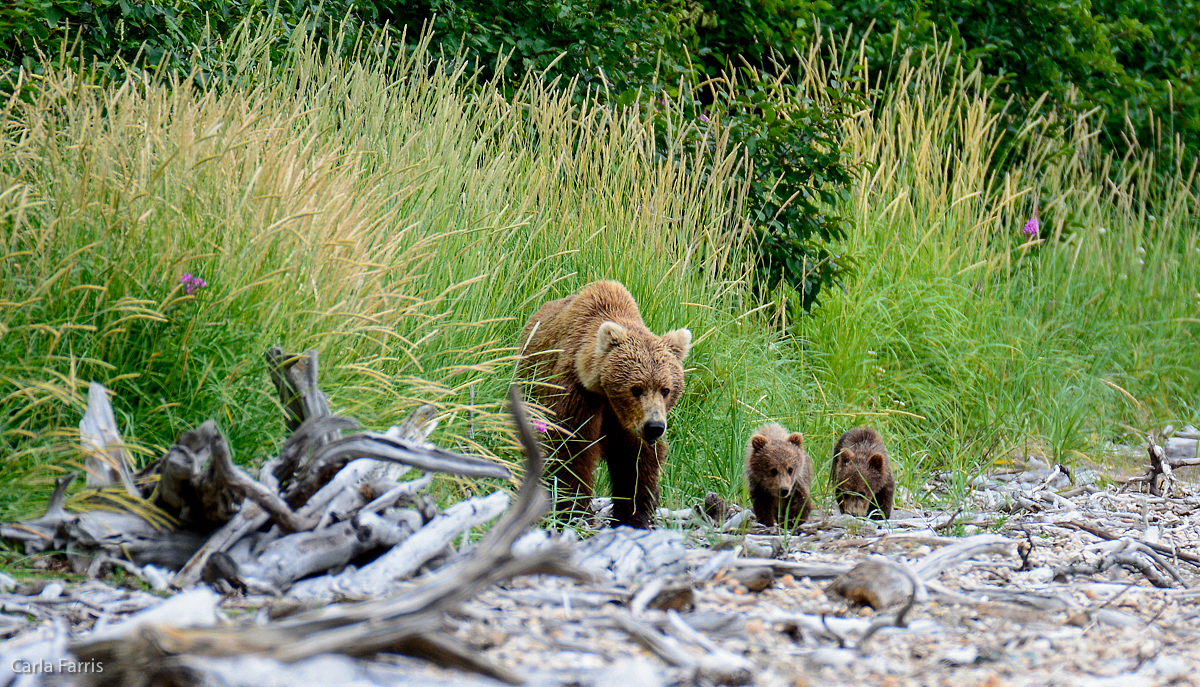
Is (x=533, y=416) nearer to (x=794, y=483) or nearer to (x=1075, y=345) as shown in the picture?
(x=794, y=483)

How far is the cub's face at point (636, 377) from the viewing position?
12.2 feet

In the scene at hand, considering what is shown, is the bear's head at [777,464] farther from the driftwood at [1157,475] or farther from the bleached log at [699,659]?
the driftwood at [1157,475]

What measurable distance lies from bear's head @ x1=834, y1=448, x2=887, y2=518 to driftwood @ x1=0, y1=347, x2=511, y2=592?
6.99ft

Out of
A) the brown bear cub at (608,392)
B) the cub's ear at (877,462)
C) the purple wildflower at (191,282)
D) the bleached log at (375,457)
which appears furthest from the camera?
the cub's ear at (877,462)

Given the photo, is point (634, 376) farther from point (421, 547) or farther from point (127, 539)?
point (127, 539)

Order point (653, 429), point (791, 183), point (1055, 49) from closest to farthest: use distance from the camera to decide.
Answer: point (653, 429) → point (791, 183) → point (1055, 49)

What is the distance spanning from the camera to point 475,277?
3791 millimetres

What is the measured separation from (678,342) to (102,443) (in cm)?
227

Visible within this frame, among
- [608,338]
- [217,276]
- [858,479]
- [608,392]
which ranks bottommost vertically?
[858,479]

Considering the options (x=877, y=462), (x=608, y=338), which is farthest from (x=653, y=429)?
(x=877, y=462)

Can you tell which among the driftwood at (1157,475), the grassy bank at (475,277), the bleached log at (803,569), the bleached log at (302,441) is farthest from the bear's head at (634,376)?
the driftwood at (1157,475)

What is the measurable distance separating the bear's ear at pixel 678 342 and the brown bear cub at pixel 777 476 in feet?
1.53

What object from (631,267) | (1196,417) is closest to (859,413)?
(631,267)

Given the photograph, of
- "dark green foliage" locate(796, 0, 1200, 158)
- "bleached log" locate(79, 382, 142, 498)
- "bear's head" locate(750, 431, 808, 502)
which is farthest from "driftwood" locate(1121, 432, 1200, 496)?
"dark green foliage" locate(796, 0, 1200, 158)
